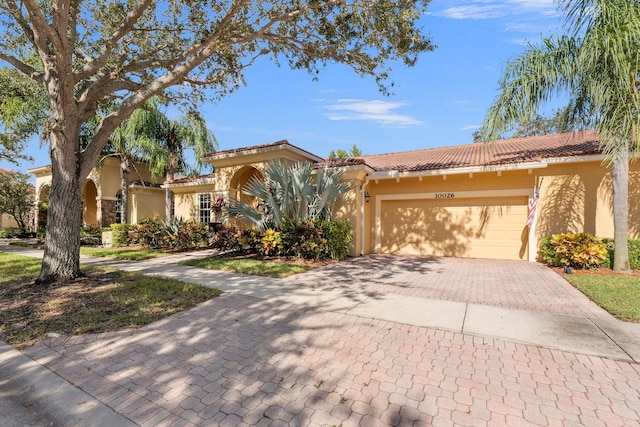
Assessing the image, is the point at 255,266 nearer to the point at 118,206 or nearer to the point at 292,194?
the point at 292,194

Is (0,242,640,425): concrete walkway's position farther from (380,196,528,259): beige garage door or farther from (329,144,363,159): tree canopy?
(329,144,363,159): tree canopy

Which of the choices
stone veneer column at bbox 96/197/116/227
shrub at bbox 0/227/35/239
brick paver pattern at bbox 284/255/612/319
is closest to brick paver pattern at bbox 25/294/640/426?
brick paver pattern at bbox 284/255/612/319

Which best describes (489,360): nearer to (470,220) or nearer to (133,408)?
(133,408)

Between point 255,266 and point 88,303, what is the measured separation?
4.17 m

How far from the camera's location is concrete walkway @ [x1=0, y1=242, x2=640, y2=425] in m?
2.58

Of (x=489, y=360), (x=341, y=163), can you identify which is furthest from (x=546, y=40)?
(x=489, y=360)

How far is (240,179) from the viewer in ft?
48.9

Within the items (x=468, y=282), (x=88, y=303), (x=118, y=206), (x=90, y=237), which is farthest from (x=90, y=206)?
(x=468, y=282)

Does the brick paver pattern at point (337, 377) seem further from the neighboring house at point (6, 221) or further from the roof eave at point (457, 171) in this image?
the neighboring house at point (6, 221)

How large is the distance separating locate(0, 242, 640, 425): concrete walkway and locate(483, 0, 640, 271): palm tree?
490cm

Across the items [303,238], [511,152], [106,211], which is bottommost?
[303,238]

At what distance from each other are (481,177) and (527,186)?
149cm

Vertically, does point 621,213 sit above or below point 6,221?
above

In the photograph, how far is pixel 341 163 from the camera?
11719mm
